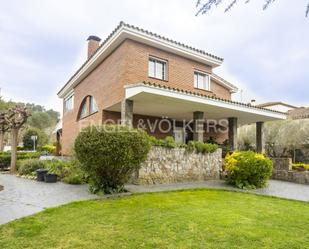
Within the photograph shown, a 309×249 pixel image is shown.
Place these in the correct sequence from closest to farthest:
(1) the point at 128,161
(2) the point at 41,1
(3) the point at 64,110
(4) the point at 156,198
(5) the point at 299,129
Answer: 1. (4) the point at 156,198
2. (1) the point at 128,161
3. (2) the point at 41,1
4. (5) the point at 299,129
5. (3) the point at 64,110

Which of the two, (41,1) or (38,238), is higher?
(41,1)

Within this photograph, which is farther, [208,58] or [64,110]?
[64,110]

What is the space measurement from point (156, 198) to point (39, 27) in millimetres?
12277

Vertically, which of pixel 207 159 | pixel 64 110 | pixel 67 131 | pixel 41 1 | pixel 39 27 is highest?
pixel 39 27

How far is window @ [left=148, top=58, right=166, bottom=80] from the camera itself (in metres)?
15.3

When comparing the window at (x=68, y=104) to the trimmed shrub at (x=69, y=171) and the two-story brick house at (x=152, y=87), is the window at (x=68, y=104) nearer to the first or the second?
the two-story brick house at (x=152, y=87)

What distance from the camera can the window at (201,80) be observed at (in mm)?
17703

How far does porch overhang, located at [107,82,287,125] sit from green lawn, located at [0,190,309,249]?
547 cm

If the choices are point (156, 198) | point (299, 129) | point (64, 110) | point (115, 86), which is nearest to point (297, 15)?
point (156, 198)

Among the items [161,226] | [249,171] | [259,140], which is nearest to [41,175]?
[161,226]

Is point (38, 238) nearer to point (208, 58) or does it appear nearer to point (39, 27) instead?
point (39, 27)

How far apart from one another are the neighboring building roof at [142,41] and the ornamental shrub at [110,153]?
635 centimetres

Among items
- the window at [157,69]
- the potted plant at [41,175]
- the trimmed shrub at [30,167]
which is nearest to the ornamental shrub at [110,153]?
the potted plant at [41,175]

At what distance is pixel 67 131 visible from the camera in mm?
23875
